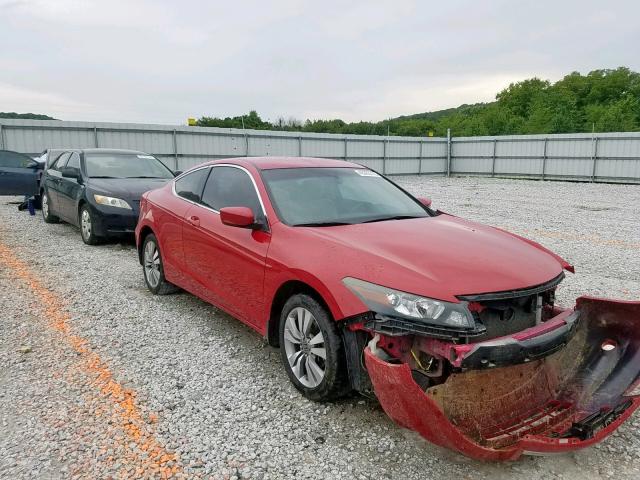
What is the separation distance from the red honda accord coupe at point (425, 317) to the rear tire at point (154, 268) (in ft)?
4.65

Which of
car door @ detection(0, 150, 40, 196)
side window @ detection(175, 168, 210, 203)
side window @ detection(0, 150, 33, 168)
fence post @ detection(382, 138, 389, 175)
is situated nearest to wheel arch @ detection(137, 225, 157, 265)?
side window @ detection(175, 168, 210, 203)

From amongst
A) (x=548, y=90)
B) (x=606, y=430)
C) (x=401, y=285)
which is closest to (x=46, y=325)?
(x=401, y=285)

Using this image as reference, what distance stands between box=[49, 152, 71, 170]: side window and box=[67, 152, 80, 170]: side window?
246 mm

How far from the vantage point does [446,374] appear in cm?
252

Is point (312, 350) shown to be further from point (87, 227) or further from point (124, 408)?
point (87, 227)

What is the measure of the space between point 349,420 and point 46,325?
125 inches

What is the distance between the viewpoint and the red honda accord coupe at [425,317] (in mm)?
2428

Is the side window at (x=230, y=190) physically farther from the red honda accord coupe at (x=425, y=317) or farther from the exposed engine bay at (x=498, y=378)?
the exposed engine bay at (x=498, y=378)

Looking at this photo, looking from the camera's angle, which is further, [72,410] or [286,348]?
[286,348]

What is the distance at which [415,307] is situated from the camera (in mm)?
2539

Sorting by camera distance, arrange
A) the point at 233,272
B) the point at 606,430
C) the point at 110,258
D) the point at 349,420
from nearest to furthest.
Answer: the point at 606,430 → the point at 349,420 → the point at 233,272 → the point at 110,258

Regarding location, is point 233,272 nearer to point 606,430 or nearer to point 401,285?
point 401,285

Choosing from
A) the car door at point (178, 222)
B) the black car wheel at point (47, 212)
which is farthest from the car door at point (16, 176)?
the car door at point (178, 222)

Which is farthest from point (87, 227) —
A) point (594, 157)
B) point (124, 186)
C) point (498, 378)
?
point (594, 157)
